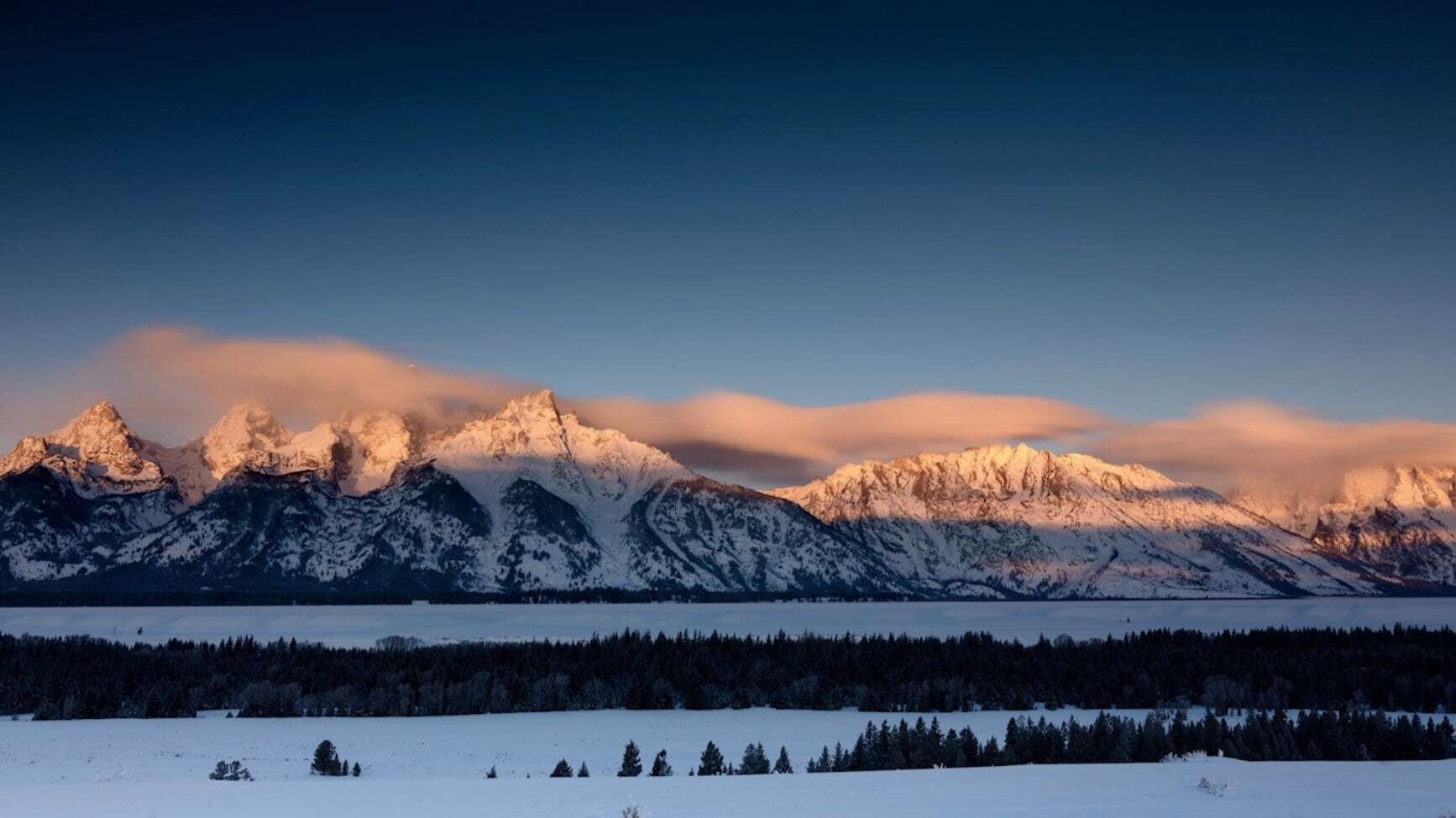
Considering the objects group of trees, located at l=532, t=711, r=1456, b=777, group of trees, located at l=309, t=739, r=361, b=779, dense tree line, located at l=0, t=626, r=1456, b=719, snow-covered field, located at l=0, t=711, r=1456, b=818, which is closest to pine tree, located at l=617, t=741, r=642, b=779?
group of trees, located at l=532, t=711, r=1456, b=777

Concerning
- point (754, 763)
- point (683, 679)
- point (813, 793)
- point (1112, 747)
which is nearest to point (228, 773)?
point (754, 763)

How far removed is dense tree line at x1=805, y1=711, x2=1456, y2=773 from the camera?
4194 cm

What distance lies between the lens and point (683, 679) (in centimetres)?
8894

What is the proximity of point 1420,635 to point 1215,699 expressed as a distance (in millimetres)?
70784

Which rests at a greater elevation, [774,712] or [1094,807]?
[1094,807]

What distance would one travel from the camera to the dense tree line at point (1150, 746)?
4194cm

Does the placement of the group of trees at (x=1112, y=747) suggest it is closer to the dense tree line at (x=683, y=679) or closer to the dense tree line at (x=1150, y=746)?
the dense tree line at (x=1150, y=746)

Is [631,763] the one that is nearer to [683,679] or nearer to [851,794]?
[851,794]

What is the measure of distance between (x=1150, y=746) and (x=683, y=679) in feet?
164

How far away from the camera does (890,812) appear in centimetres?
2348

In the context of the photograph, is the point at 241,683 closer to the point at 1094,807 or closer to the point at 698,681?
the point at 698,681

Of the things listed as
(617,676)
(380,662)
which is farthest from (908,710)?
(380,662)

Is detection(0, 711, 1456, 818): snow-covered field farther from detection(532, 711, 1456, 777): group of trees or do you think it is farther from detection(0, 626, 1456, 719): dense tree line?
detection(0, 626, 1456, 719): dense tree line

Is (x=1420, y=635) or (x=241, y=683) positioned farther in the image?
(x=1420, y=635)
